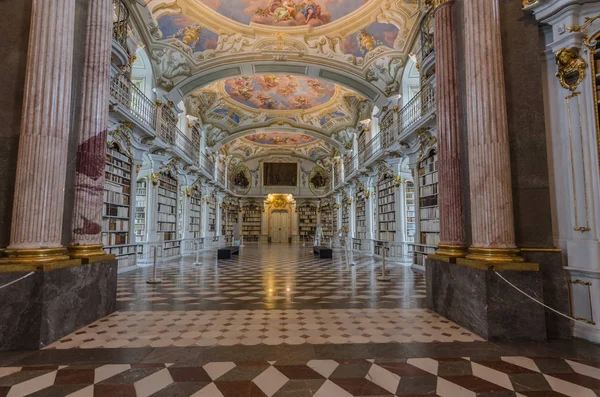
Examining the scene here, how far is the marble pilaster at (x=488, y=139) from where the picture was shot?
3645 millimetres

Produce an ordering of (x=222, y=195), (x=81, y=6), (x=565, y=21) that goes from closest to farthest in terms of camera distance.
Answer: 1. (x=565, y=21)
2. (x=81, y=6)
3. (x=222, y=195)

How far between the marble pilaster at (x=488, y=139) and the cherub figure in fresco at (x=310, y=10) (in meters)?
7.19

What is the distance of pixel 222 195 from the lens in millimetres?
23578

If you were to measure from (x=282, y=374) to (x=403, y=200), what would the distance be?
378 inches

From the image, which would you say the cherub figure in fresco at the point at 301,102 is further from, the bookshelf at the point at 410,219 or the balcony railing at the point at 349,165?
the bookshelf at the point at 410,219

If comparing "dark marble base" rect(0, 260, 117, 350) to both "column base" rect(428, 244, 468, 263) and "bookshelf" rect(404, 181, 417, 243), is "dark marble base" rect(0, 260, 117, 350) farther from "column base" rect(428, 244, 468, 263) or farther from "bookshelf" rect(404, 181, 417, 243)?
"bookshelf" rect(404, 181, 417, 243)

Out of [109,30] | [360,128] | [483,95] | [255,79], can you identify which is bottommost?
[483,95]

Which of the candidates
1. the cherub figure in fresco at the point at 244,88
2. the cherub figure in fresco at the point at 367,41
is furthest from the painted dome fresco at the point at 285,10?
the cherub figure in fresco at the point at 244,88

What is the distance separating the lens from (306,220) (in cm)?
2919

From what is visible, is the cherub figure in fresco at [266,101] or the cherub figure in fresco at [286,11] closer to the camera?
the cherub figure in fresco at [286,11]

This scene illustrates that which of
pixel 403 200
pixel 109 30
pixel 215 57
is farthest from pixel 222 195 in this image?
pixel 109 30

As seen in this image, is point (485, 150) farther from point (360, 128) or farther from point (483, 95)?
point (360, 128)

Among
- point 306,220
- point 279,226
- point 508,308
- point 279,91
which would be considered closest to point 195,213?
point 279,91

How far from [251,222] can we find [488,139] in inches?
1032
